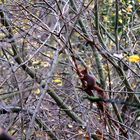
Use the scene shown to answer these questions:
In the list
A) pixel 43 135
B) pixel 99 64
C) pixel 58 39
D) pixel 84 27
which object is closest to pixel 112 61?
pixel 99 64

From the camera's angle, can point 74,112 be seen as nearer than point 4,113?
No

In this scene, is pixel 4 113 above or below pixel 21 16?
below

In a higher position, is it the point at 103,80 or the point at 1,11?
the point at 1,11

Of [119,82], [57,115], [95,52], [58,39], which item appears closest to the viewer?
[58,39]

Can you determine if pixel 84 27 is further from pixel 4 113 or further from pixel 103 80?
pixel 4 113

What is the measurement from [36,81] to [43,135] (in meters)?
→ 0.42

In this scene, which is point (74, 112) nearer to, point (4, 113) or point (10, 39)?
point (4, 113)

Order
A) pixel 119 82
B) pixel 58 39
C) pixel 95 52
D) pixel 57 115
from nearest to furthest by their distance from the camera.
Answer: pixel 58 39 → pixel 57 115 → pixel 95 52 → pixel 119 82

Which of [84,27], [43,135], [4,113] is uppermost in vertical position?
[84,27]

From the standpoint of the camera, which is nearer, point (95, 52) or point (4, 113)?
point (4, 113)

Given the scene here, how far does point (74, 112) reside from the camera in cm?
296

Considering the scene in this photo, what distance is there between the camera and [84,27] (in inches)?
123

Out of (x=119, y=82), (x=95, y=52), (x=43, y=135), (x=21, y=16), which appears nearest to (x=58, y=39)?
(x=21, y=16)

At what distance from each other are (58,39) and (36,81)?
376 mm
